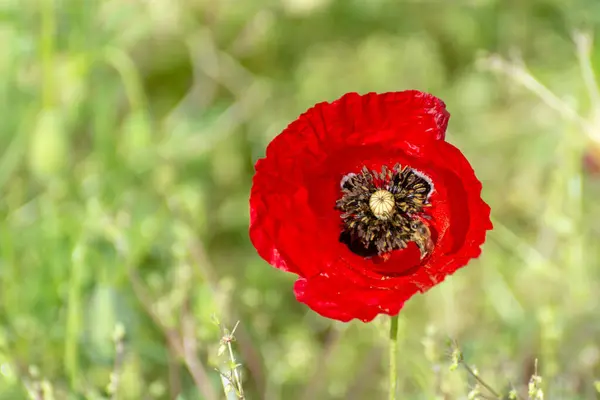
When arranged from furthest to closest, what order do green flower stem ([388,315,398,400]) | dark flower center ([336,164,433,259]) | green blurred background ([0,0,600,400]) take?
1. green blurred background ([0,0,600,400])
2. dark flower center ([336,164,433,259])
3. green flower stem ([388,315,398,400])

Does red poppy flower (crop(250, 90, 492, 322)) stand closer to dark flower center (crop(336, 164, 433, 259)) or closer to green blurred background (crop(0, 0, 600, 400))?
dark flower center (crop(336, 164, 433, 259))

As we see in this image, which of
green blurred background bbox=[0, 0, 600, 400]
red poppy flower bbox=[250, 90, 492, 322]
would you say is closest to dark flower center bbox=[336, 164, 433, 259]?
red poppy flower bbox=[250, 90, 492, 322]

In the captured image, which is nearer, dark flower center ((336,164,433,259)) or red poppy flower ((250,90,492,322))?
red poppy flower ((250,90,492,322))

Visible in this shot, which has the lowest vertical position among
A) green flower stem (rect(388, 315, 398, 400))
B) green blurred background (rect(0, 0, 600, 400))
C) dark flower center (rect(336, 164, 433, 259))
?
green blurred background (rect(0, 0, 600, 400))

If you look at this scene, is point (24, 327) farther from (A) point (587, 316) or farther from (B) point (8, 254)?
(A) point (587, 316)

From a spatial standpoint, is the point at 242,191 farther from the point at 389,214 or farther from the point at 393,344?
the point at 393,344
